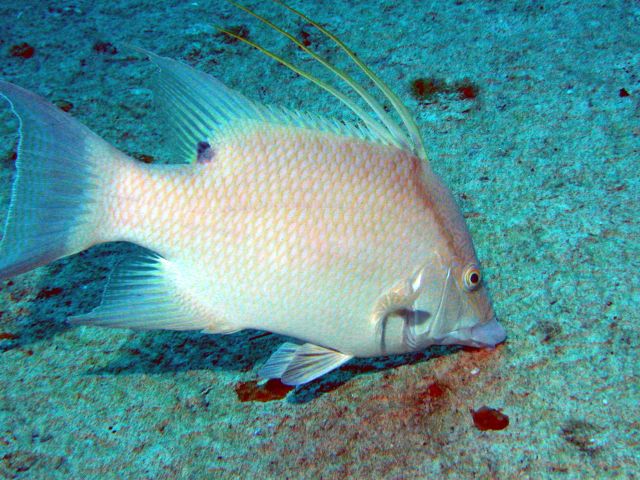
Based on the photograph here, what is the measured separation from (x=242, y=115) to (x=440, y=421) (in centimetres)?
129

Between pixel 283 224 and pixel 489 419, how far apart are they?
1008 mm

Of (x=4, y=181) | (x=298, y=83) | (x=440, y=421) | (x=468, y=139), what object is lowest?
(x=440, y=421)

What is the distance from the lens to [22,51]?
4168 millimetres

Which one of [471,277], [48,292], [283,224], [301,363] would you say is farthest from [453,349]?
[48,292]

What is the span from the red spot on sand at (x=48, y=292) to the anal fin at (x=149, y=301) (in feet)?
3.51

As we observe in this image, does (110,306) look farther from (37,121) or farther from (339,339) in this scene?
(339,339)

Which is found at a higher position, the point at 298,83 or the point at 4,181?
the point at 298,83

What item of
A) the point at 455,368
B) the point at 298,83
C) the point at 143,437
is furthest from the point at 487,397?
the point at 298,83

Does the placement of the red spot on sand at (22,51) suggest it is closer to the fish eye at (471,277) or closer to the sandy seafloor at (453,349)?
the sandy seafloor at (453,349)

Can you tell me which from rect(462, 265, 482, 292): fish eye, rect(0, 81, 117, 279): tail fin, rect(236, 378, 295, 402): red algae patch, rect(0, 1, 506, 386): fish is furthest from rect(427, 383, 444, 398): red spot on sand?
rect(0, 81, 117, 279): tail fin

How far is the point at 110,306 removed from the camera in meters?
1.72

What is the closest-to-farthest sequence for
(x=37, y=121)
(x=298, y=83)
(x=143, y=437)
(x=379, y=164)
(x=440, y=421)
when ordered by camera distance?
1. (x=37, y=121)
2. (x=379, y=164)
3. (x=440, y=421)
4. (x=143, y=437)
5. (x=298, y=83)

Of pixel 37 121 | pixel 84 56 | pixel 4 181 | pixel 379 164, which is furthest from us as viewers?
pixel 84 56

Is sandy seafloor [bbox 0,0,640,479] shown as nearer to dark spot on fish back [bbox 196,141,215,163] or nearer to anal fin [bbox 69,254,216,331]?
anal fin [bbox 69,254,216,331]
